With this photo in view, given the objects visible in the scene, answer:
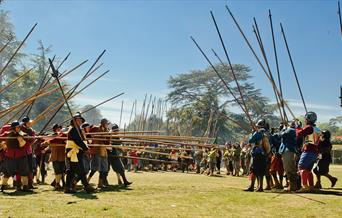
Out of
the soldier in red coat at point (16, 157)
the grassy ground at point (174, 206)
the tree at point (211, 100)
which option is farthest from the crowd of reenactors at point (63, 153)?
the tree at point (211, 100)

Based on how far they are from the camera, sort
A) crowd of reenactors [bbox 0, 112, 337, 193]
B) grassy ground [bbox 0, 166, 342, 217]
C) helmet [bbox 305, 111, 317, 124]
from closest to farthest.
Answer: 1. grassy ground [bbox 0, 166, 342, 217]
2. crowd of reenactors [bbox 0, 112, 337, 193]
3. helmet [bbox 305, 111, 317, 124]

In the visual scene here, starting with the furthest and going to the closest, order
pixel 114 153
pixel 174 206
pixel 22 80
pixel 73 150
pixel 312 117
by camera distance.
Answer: pixel 22 80
pixel 114 153
pixel 312 117
pixel 73 150
pixel 174 206

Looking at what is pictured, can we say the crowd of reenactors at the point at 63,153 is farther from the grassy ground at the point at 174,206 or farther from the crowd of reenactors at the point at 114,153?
the grassy ground at the point at 174,206

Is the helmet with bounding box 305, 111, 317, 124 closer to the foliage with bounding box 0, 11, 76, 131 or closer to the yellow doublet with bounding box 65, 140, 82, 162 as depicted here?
the yellow doublet with bounding box 65, 140, 82, 162

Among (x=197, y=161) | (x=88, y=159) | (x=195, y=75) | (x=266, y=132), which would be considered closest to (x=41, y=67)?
(x=195, y=75)

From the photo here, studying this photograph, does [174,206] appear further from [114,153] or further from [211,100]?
[211,100]

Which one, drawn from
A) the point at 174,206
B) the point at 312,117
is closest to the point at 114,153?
the point at 174,206

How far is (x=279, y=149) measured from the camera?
10070mm

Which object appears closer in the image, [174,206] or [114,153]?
[174,206]

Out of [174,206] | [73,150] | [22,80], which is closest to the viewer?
[174,206]

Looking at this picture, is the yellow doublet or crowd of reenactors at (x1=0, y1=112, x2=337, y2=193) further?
crowd of reenactors at (x1=0, y1=112, x2=337, y2=193)

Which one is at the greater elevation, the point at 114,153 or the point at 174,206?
the point at 114,153

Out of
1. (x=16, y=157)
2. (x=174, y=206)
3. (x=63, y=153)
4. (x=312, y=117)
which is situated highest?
(x=312, y=117)

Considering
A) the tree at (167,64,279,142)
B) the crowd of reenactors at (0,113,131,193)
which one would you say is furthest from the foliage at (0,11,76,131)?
the crowd of reenactors at (0,113,131,193)
